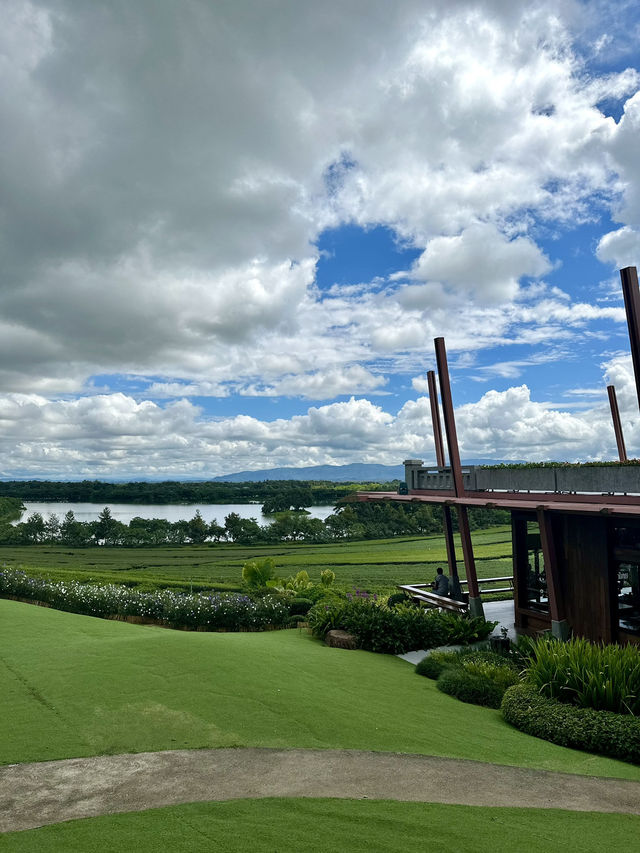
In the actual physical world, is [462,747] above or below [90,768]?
below

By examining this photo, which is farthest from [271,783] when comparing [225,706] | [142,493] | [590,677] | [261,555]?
[142,493]

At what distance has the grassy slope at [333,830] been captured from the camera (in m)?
4.71

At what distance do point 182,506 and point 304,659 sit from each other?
68.4 meters

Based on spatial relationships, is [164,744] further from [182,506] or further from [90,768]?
[182,506]

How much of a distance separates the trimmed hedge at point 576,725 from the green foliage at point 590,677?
0.25m

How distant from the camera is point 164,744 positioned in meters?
6.86

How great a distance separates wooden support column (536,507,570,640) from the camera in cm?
1227

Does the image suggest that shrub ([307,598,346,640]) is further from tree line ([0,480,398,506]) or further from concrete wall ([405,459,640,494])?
tree line ([0,480,398,506])

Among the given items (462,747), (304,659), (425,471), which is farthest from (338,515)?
(462,747)

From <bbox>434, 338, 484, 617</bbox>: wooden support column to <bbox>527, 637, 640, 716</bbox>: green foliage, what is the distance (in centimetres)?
509

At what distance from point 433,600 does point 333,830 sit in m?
11.8

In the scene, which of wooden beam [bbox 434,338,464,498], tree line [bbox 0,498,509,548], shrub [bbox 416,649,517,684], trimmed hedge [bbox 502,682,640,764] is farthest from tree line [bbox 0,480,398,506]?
trimmed hedge [bbox 502,682,640,764]

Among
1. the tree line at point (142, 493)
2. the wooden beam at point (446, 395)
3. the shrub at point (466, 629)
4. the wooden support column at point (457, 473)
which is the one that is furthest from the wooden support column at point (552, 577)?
the tree line at point (142, 493)

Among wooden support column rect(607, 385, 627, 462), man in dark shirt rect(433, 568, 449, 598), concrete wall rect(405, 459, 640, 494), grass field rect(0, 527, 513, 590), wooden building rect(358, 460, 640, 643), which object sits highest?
wooden support column rect(607, 385, 627, 462)
